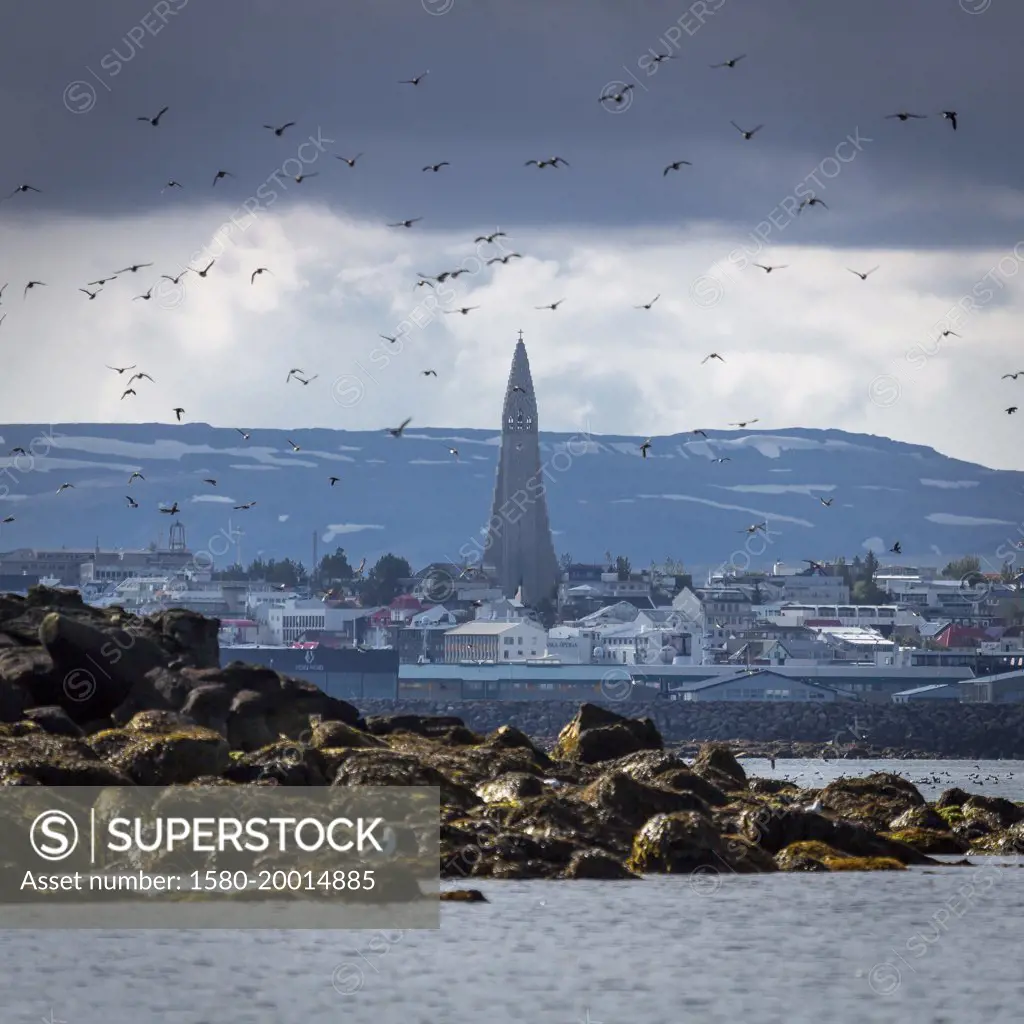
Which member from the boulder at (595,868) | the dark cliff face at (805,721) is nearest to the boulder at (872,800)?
the boulder at (595,868)

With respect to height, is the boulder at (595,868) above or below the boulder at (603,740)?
below

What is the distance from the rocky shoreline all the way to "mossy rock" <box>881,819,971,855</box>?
0.11ft

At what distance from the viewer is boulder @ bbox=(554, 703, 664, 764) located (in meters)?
50.5

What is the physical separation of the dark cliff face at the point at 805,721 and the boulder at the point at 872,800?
7316 centimetres

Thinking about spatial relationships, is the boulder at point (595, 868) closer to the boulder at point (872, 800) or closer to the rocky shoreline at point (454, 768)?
the rocky shoreline at point (454, 768)

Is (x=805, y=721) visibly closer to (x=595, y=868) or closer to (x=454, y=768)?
(x=454, y=768)

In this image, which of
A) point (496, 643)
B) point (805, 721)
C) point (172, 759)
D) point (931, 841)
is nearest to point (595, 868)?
point (172, 759)

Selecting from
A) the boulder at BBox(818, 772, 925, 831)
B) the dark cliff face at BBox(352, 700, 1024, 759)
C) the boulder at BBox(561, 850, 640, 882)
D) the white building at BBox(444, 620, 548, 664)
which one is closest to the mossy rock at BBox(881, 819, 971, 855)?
the boulder at BBox(818, 772, 925, 831)

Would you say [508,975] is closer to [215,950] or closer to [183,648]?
[215,950]

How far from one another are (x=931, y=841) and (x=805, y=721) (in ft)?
310

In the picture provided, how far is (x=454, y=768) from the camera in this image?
147ft

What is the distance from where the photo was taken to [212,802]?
35.2 meters

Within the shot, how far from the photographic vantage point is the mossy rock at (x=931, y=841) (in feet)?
139

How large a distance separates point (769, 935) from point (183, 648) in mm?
20349
